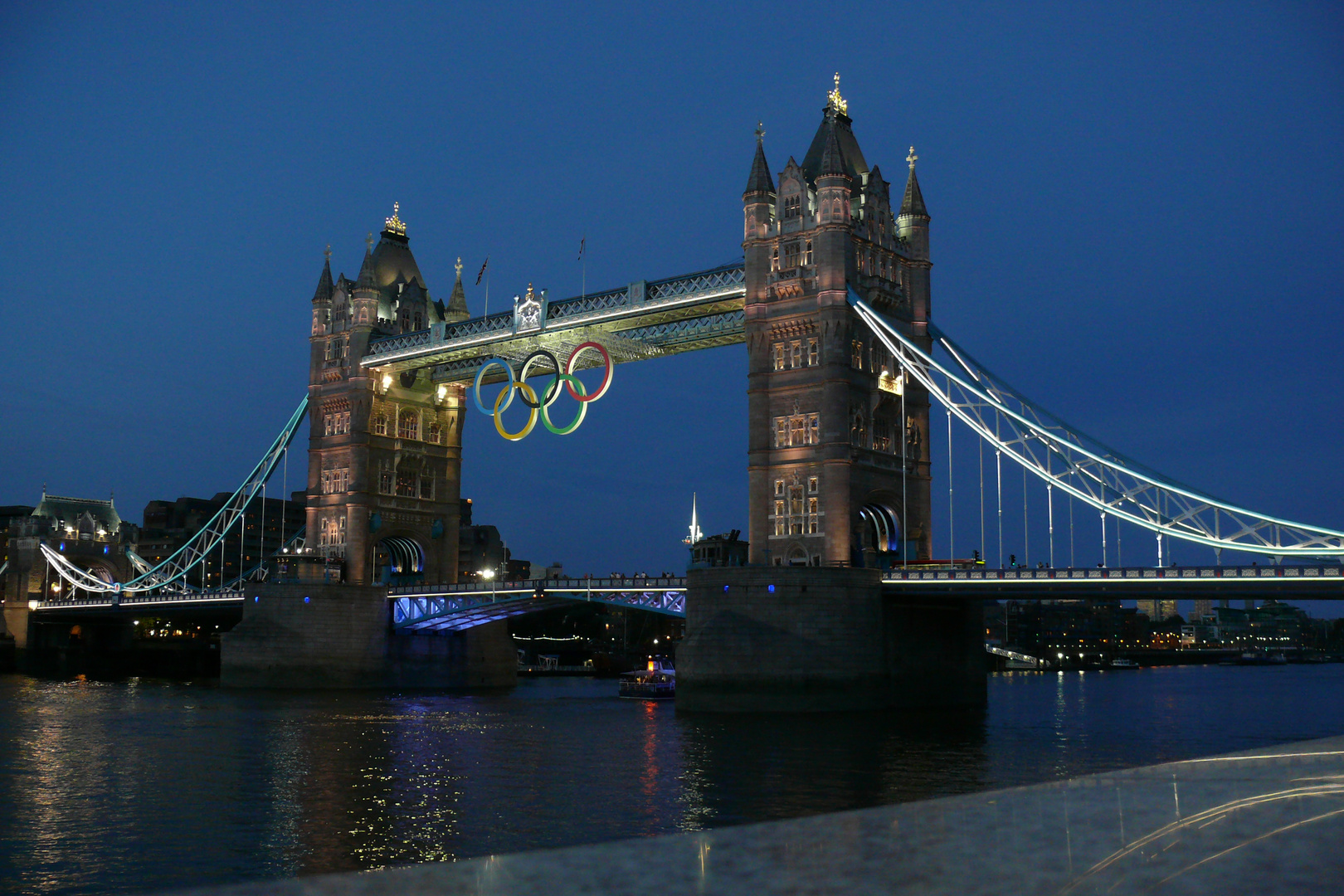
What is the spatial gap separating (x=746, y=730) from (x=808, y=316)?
2374 centimetres

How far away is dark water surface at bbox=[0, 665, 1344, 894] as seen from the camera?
24.8 m

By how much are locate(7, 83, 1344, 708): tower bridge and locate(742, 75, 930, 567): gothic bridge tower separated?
0.13 m

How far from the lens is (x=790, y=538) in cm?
6297

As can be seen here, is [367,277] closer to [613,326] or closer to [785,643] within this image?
[613,326]

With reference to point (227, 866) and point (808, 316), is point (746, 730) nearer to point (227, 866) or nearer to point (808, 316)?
point (808, 316)

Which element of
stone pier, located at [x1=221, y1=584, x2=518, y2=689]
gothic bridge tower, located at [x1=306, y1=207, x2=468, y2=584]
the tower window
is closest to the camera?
the tower window

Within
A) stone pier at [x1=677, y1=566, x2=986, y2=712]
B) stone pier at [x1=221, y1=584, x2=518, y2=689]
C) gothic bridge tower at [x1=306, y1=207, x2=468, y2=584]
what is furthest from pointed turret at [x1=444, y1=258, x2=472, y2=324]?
stone pier at [x1=677, y1=566, x2=986, y2=712]

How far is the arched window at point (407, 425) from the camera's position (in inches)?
3622

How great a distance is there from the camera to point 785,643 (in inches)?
2154

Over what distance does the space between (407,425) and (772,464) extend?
3799cm

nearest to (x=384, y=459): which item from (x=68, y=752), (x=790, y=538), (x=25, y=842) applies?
(x=790, y=538)

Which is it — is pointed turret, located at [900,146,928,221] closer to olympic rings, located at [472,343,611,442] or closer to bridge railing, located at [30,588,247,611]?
olympic rings, located at [472,343,611,442]

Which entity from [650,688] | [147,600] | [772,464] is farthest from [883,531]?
[147,600]

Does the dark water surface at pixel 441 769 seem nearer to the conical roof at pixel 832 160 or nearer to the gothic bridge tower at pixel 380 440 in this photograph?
the gothic bridge tower at pixel 380 440
